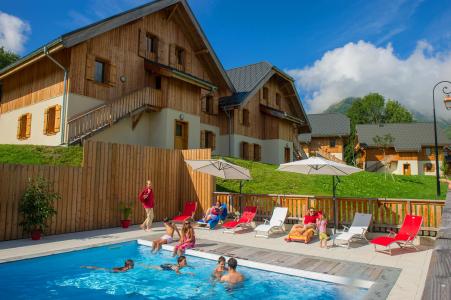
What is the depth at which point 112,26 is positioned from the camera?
16.5 meters

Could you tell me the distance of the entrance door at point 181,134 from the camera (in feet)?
65.3

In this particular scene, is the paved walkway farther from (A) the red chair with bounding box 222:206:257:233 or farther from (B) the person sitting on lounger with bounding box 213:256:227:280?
(B) the person sitting on lounger with bounding box 213:256:227:280

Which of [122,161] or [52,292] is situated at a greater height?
[122,161]

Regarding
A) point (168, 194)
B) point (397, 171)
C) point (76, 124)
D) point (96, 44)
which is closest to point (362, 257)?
point (168, 194)

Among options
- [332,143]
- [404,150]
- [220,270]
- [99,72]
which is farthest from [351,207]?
[332,143]

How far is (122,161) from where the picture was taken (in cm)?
1179

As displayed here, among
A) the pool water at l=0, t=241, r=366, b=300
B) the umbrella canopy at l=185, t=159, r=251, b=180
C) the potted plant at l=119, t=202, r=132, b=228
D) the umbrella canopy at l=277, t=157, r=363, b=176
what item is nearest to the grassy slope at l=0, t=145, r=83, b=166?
the potted plant at l=119, t=202, r=132, b=228

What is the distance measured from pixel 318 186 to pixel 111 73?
12572mm

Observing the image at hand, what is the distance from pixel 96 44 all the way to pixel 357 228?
14.4 metres

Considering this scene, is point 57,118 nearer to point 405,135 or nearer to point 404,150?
point 404,150

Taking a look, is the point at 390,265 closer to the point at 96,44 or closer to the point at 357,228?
the point at 357,228

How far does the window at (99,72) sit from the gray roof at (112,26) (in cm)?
174

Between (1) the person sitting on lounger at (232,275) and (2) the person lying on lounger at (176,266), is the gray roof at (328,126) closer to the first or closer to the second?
(2) the person lying on lounger at (176,266)

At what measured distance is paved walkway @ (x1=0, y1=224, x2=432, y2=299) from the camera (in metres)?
5.99
